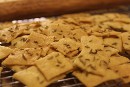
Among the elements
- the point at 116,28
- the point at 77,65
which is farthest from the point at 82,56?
the point at 116,28

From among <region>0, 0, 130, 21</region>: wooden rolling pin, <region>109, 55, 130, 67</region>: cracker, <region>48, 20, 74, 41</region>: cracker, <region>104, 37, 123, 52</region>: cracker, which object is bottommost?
<region>109, 55, 130, 67</region>: cracker

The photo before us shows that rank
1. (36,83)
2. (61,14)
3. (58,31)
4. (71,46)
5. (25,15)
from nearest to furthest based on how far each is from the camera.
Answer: (36,83)
(71,46)
(58,31)
(25,15)
(61,14)

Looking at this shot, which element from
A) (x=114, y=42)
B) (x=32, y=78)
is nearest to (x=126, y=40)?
(x=114, y=42)

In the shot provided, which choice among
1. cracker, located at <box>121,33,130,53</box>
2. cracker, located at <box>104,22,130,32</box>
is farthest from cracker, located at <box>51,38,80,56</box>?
cracker, located at <box>104,22,130,32</box>

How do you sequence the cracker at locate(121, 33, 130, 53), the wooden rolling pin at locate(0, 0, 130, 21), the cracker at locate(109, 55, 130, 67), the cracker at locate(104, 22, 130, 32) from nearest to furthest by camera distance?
1. the cracker at locate(109, 55, 130, 67)
2. the cracker at locate(121, 33, 130, 53)
3. the cracker at locate(104, 22, 130, 32)
4. the wooden rolling pin at locate(0, 0, 130, 21)

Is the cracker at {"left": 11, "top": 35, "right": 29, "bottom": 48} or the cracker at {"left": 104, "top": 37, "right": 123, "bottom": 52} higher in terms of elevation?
the cracker at {"left": 11, "top": 35, "right": 29, "bottom": 48}

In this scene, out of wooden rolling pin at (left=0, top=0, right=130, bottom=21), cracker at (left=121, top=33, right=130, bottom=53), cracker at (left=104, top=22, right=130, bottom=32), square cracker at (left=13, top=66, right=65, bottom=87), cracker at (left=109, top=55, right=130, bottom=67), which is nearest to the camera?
square cracker at (left=13, top=66, right=65, bottom=87)

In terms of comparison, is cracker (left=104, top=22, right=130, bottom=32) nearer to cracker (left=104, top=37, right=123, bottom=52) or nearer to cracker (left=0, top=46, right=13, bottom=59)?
cracker (left=104, top=37, right=123, bottom=52)

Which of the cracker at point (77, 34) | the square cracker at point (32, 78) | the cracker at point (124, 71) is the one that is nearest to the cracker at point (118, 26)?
the cracker at point (77, 34)

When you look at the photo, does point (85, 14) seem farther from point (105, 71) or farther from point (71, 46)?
point (105, 71)
